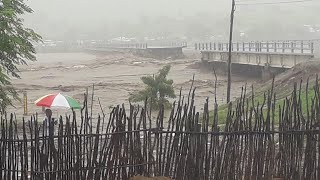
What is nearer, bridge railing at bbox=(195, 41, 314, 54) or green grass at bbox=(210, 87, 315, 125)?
green grass at bbox=(210, 87, 315, 125)

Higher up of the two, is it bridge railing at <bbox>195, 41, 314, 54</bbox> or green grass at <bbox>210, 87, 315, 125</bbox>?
bridge railing at <bbox>195, 41, 314, 54</bbox>

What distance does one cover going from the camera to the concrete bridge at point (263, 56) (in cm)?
3291

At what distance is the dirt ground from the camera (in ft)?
97.9

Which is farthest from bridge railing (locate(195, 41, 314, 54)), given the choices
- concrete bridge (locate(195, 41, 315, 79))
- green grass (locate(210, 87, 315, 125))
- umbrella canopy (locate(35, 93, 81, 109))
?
umbrella canopy (locate(35, 93, 81, 109))

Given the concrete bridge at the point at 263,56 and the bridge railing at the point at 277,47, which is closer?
the concrete bridge at the point at 263,56

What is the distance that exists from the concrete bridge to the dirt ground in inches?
56.0

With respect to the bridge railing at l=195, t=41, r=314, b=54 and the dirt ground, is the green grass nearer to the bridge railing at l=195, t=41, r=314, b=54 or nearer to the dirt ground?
the dirt ground

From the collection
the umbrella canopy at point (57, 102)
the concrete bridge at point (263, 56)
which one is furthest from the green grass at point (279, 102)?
the concrete bridge at point (263, 56)

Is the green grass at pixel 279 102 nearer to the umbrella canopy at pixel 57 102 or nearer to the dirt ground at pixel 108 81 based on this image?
the dirt ground at pixel 108 81

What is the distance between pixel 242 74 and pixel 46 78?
1567cm

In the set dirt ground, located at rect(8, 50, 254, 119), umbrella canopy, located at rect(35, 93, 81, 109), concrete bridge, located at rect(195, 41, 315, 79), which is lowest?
dirt ground, located at rect(8, 50, 254, 119)

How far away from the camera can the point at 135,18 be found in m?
169

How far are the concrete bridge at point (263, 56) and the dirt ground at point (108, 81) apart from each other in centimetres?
142

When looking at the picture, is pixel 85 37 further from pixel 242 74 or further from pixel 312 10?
pixel 242 74
